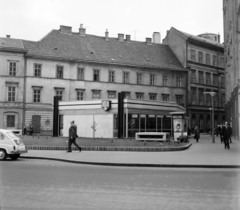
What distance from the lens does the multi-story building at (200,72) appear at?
73.9 metres

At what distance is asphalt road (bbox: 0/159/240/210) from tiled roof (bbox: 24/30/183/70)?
4960 cm

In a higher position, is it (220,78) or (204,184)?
(220,78)

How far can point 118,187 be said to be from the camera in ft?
35.3

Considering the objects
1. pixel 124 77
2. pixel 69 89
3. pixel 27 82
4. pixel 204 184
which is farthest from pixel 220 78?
pixel 204 184

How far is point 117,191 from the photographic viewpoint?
10.0 m

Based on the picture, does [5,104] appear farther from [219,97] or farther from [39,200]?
[39,200]

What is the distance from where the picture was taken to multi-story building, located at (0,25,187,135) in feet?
194

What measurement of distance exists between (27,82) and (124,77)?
17.3m

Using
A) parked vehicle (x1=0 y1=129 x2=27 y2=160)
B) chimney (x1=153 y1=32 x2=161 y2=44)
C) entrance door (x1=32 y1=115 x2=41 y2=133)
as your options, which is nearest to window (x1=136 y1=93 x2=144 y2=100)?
entrance door (x1=32 y1=115 x2=41 y2=133)

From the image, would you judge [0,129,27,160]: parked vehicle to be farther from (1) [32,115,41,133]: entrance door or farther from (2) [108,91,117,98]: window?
(2) [108,91,117,98]: window

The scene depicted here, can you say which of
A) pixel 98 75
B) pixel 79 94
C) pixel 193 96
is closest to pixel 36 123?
pixel 79 94

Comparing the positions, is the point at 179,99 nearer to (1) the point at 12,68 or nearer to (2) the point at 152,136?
(1) the point at 12,68

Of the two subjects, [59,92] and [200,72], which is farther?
[200,72]

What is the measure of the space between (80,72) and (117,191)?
2153 inches
